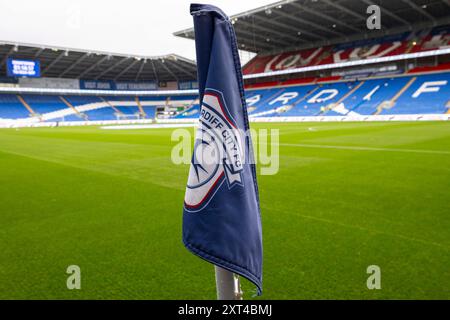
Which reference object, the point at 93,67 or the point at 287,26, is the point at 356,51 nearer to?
the point at 287,26

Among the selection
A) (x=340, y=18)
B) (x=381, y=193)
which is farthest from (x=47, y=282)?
(x=340, y=18)

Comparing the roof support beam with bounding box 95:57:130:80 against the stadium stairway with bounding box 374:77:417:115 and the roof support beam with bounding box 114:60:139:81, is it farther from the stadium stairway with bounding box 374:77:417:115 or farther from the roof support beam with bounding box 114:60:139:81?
the stadium stairway with bounding box 374:77:417:115

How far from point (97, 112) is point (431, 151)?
5154cm

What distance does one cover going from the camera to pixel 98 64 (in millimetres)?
51906

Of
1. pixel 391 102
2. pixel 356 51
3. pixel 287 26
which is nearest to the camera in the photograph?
pixel 391 102

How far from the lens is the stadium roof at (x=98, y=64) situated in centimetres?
4334

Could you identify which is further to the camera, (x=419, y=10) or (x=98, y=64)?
(x=98, y=64)

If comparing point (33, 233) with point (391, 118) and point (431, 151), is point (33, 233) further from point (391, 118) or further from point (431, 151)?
point (391, 118)

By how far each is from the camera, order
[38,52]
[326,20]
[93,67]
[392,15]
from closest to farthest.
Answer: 1. [392,15]
2. [326,20]
3. [38,52]
4. [93,67]

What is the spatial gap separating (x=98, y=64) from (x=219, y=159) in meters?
55.9

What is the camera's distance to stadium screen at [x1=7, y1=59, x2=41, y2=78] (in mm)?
40938
